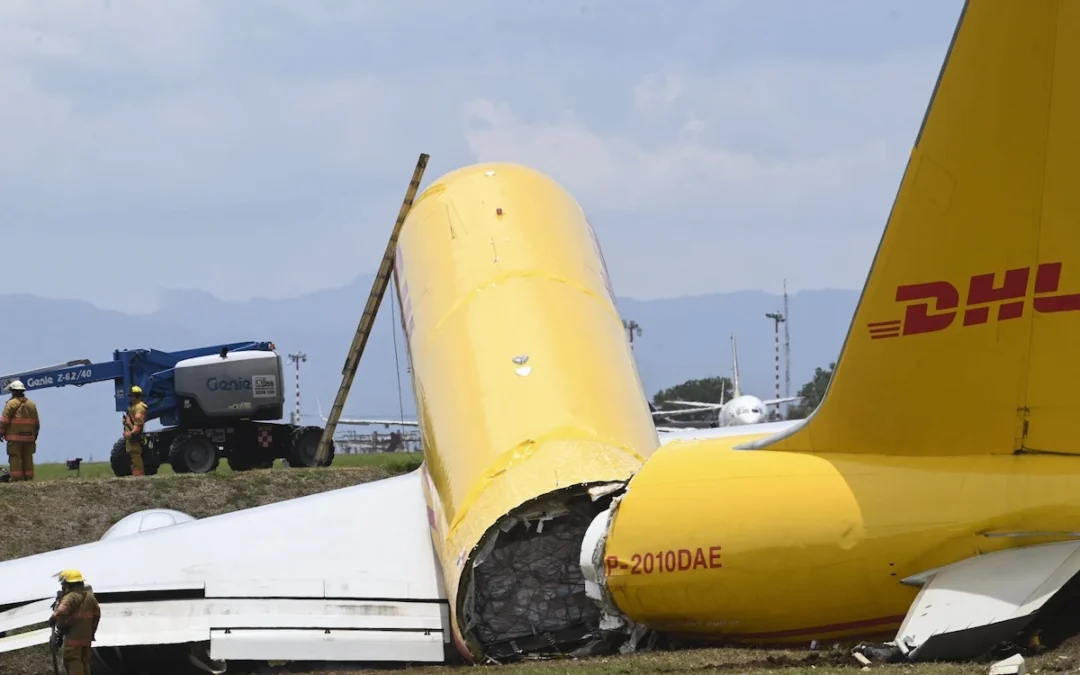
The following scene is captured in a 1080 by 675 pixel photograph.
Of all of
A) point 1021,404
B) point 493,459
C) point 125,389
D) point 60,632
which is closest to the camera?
point 1021,404

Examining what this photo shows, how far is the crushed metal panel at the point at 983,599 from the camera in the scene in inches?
344

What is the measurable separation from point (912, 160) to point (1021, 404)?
64.5 inches

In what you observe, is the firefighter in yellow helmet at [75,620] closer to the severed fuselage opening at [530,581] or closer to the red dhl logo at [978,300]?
the severed fuselage opening at [530,581]

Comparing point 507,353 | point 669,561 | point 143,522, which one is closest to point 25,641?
point 143,522

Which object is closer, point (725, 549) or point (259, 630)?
point (725, 549)

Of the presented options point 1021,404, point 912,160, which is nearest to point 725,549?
point 1021,404

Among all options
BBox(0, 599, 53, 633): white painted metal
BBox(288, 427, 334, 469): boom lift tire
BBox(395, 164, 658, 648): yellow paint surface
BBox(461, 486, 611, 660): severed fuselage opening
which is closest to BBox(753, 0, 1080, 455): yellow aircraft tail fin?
BBox(461, 486, 611, 660): severed fuselage opening

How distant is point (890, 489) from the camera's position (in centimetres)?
973

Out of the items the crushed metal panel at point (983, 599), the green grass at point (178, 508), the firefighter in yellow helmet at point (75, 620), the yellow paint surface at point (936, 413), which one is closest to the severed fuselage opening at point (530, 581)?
the green grass at point (178, 508)

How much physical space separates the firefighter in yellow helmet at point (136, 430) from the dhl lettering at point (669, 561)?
52.7ft

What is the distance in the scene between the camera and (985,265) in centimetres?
920

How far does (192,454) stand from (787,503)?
63.2ft

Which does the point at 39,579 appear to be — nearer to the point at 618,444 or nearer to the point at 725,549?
the point at 618,444

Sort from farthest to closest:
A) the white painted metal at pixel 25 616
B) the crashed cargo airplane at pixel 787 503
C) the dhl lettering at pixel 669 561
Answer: the white painted metal at pixel 25 616
the dhl lettering at pixel 669 561
the crashed cargo airplane at pixel 787 503
